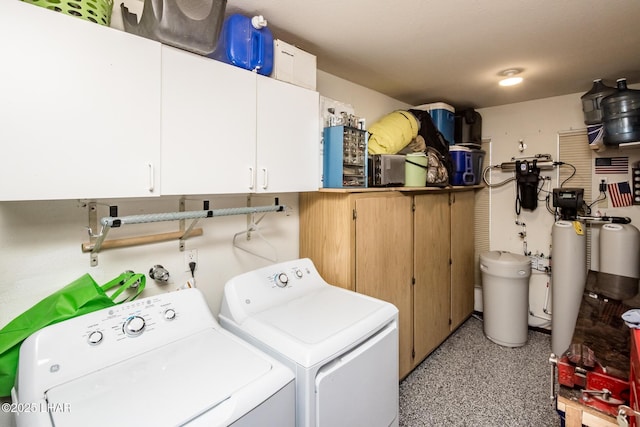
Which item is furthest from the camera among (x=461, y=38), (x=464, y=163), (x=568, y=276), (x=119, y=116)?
(x=464, y=163)

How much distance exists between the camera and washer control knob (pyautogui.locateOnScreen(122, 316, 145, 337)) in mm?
1239

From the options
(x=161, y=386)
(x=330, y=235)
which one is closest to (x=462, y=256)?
(x=330, y=235)

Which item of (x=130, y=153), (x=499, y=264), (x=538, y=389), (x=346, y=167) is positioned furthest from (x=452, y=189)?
(x=130, y=153)

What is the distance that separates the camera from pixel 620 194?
2.85 m

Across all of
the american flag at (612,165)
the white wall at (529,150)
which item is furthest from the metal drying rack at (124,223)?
the american flag at (612,165)

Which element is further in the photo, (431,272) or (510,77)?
(431,272)

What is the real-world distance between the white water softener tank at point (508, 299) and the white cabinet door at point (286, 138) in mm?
2253

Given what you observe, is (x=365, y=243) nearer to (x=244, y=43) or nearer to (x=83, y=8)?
(x=244, y=43)

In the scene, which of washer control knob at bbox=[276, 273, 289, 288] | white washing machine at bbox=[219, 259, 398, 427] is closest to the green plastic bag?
white washing machine at bbox=[219, 259, 398, 427]

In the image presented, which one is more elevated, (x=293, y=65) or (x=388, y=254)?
(x=293, y=65)

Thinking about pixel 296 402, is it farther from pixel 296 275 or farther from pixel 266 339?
pixel 296 275

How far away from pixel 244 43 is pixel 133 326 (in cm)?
141

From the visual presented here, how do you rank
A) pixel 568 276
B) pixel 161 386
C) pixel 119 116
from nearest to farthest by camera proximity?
1. pixel 161 386
2. pixel 119 116
3. pixel 568 276

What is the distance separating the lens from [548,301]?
10.8ft
